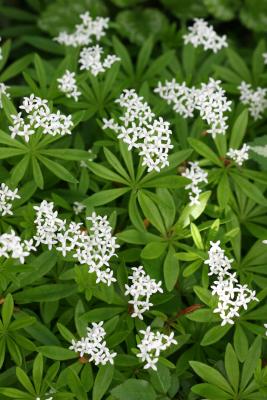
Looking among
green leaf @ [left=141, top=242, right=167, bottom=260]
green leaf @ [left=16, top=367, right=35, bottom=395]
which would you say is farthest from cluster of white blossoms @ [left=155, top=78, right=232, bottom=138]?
green leaf @ [left=16, top=367, right=35, bottom=395]

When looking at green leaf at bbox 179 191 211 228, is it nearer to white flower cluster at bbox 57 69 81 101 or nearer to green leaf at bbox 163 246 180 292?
green leaf at bbox 163 246 180 292

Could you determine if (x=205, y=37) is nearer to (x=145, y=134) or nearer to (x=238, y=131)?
(x=238, y=131)

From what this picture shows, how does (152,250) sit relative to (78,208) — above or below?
below

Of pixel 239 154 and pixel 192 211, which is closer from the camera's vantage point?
pixel 192 211

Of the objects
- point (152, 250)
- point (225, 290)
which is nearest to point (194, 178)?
point (152, 250)

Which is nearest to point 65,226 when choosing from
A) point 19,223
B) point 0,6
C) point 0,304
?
point 19,223

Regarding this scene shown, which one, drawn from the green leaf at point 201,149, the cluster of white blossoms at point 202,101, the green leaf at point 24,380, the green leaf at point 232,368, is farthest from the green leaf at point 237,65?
the green leaf at point 24,380

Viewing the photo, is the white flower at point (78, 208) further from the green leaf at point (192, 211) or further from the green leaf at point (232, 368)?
the green leaf at point (232, 368)
